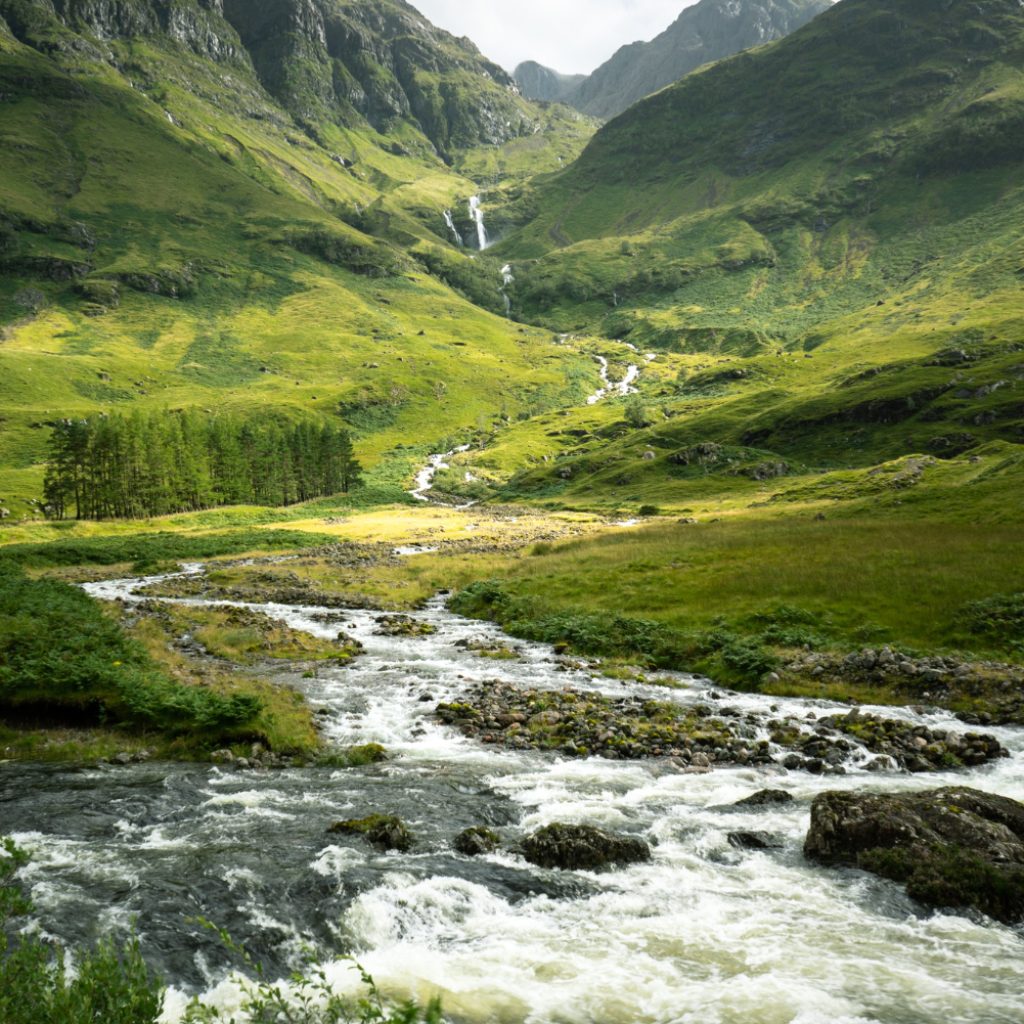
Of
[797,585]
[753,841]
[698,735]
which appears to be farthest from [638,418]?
[753,841]

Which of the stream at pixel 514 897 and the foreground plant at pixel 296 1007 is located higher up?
the foreground plant at pixel 296 1007

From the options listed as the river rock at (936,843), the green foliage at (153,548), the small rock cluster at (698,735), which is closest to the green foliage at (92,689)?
the small rock cluster at (698,735)

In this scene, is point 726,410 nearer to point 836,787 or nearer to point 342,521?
point 342,521

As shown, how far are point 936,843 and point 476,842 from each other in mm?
9188

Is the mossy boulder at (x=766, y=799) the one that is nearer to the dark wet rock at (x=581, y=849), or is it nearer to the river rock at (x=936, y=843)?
the river rock at (x=936, y=843)

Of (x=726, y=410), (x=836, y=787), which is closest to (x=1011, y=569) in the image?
(x=836, y=787)

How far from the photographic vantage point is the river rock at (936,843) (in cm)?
1166

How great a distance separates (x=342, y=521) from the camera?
106m

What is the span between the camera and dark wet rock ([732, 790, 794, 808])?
16.2 m

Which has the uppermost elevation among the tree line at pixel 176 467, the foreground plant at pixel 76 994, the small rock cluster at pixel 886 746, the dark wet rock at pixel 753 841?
the tree line at pixel 176 467

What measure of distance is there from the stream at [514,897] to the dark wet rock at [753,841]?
0.25 meters

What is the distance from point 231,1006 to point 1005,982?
37.0 feet

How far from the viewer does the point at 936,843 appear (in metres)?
12.7

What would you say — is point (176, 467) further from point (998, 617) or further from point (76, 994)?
point (76, 994)
